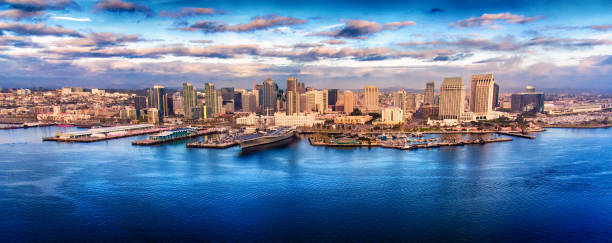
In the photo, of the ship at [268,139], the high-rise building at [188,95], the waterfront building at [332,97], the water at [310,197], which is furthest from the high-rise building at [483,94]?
the high-rise building at [188,95]

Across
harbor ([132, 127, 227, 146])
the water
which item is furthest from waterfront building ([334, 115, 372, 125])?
the water

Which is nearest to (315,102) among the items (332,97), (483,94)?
(332,97)

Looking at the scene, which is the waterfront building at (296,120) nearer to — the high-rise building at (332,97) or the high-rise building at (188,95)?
the high-rise building at (188,95)

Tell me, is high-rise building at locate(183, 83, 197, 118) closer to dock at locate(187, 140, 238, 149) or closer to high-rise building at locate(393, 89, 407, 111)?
dock at locate(187, 140, 238, 149)

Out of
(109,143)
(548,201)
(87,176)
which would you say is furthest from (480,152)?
(109,143)

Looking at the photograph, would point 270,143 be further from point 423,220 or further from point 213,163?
point 423,220
